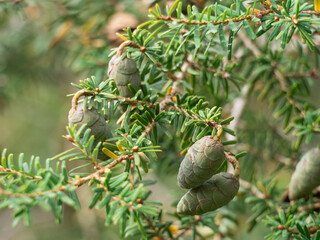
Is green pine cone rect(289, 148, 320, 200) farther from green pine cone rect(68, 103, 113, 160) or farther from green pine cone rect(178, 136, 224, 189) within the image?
green pine cone rect(68, 103, 113, 160)

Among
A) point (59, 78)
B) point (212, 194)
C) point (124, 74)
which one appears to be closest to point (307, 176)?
point (212, 194)

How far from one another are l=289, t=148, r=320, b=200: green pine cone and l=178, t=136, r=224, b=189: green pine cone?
337 millimetres

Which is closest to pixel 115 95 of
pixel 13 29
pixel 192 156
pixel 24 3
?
pixel 192 156

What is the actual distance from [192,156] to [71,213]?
2.06 m

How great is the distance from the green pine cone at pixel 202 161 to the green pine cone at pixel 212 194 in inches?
1.1

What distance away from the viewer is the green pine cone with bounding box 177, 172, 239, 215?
2.34 feet

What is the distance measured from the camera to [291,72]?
1.30 metres

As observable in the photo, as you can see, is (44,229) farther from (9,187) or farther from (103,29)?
(9,187)

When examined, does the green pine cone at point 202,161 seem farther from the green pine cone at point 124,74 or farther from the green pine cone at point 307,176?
the green pine cone at point 307,176

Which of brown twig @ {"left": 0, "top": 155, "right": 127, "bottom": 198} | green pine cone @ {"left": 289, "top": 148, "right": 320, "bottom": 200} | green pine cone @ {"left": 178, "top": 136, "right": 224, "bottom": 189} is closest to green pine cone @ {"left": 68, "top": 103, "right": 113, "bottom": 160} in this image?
brown twig @ {"left": 0, "top": 155, "right": 127, "bottom": 198}

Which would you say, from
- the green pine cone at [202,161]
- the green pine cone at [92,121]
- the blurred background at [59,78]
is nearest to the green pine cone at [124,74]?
the green pine cone at [92,121]

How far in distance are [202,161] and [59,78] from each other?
6.38 ft

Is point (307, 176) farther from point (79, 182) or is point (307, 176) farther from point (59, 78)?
point (59, 78)

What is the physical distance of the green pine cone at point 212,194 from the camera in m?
0.71
